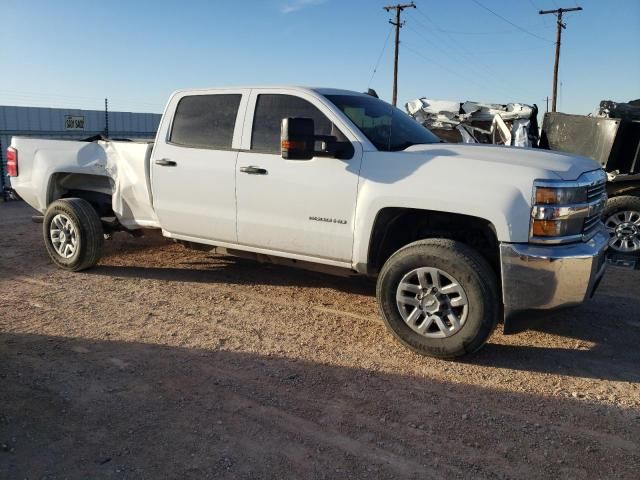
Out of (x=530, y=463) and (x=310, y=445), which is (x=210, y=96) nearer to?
(x=310, y=445)

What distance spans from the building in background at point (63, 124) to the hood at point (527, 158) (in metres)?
11.7

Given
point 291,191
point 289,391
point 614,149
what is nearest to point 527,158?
point 291,191

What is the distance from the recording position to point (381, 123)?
489 centimetres

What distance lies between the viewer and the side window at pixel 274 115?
4.79 metres

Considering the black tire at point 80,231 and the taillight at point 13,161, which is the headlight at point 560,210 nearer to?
the black tire at point 80,231

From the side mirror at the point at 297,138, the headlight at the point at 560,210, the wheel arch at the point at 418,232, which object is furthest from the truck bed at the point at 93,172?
the headlight at the point at 560,210

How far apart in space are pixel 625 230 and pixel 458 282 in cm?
531

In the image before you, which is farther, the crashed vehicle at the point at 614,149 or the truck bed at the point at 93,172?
the crashed vehicle at the point at 614,149

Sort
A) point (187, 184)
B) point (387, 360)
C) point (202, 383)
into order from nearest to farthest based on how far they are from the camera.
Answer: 1. point (202, 383)
2. point (387, 360)
3. point (187, 184)

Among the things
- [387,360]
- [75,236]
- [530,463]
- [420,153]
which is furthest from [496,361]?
[75,236]

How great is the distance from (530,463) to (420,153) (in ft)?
7.65

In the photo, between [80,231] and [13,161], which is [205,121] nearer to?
[80,231]

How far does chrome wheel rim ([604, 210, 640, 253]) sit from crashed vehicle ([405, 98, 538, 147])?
3.55 metres

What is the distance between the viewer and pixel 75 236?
6.23 meters
